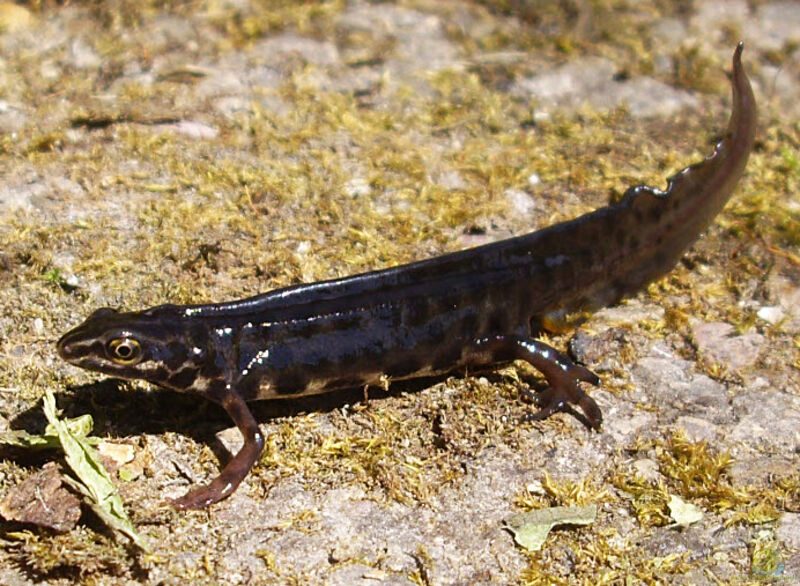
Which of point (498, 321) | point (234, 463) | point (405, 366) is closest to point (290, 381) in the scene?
point (234, 463)

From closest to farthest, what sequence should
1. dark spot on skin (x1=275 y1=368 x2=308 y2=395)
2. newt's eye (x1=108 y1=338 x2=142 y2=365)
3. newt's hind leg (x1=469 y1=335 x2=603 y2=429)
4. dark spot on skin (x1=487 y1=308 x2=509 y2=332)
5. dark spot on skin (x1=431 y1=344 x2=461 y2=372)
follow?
newt's eye (x1=108 y1=338 x2=142 y2=365) → dark spot on skin (x1=275 y1=368 x2=308 y2=395) → newt's hind leg (x1=469 y1=335 x2=603 y2=429) → dark spot on skin (x1=431 y1=344 x2=461 y2=372) → dark spot on skin (x1=487 y1=308 x2=509 y2=332)

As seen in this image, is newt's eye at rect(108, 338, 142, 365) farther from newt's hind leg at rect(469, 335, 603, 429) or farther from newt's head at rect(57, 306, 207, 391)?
newt's hind leg at rect(469, 335, 603, 429)

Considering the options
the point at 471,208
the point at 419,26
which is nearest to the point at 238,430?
the point at 471,208

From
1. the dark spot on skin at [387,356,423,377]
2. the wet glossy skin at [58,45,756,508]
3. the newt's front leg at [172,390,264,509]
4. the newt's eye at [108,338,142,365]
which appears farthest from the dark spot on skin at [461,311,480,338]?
the newt's eye at [108,338,142,365]

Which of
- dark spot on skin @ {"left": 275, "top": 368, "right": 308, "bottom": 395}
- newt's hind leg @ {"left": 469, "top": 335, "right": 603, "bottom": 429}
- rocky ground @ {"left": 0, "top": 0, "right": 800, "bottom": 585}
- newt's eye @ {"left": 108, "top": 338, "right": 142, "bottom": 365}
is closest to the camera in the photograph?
rocky ground @ {"left": 0, "top": 0, "right": 800, "bottom": 585}

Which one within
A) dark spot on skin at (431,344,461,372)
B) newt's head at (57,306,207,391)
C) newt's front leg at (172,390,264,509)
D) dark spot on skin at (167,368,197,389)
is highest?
newt's head at (57,306,207,391)

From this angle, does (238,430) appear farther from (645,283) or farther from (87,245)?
(645,283)

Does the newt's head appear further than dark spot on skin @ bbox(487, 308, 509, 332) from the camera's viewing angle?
No
